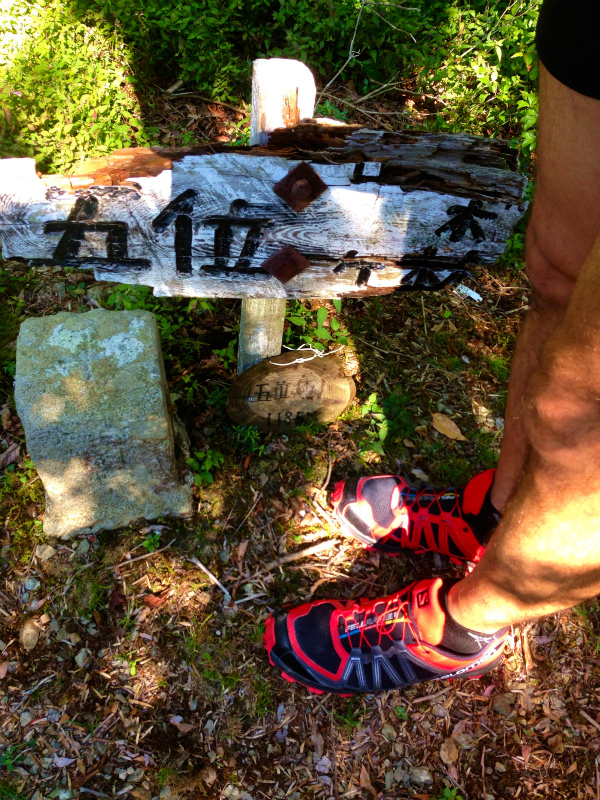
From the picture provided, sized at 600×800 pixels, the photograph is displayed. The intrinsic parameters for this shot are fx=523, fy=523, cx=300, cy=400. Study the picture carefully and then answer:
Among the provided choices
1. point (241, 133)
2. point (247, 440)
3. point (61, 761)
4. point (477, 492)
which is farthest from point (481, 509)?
point (241, 133)

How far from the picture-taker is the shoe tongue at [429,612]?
212 centimetres

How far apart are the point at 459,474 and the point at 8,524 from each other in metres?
2.39

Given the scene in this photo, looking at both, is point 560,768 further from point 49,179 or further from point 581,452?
point 49,179

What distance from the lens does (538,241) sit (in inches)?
76.2

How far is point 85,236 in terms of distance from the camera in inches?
69.8

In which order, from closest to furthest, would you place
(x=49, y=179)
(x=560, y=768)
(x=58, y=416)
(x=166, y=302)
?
(x=49, y=179) < (x=58, y=416) < (x=560, y=768) < (x=166, y=302)

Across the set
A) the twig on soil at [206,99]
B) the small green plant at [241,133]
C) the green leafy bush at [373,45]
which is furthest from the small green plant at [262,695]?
the twig on soil at [206,99]

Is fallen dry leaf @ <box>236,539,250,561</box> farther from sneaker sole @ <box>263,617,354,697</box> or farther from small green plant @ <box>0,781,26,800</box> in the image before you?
small green plant @ <box>0,781,26,800</box>

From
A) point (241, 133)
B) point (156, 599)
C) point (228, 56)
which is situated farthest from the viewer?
point (241, 133)

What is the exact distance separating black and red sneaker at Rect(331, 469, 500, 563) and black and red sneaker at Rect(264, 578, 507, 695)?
1.00 feet

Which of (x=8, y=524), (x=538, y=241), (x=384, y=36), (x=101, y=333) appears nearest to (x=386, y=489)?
(x=538, y=241)

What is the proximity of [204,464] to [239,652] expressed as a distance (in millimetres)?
915

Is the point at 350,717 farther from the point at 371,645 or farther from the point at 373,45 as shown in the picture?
the point at 373,45

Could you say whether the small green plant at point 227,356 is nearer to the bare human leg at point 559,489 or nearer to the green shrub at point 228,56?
the green shrub at point 228,56
